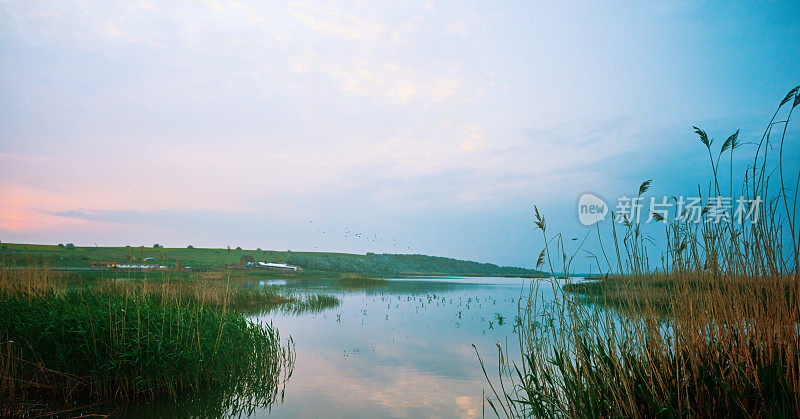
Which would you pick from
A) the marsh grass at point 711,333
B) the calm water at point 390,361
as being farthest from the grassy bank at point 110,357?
the marsh grass at point 711,333

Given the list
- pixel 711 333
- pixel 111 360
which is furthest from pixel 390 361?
pixel 711 333

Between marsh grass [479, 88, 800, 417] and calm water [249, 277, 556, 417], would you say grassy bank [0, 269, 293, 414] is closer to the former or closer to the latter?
calm water [249, 277, 556, 417]

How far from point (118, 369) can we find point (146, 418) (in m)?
1.07

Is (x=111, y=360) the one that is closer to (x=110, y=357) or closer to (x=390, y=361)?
(x=110, y=357)

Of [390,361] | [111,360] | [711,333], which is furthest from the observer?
[390,361]

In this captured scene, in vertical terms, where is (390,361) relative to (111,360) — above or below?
below

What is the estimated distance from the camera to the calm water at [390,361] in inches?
328

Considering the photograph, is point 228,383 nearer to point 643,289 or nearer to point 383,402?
point 383,402

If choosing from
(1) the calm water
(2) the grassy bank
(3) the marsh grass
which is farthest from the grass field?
(3) the marsh grass

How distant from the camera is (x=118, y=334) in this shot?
771 cm

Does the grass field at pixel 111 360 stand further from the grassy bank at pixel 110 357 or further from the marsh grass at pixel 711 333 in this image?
the marsh grass at pixel 711 333

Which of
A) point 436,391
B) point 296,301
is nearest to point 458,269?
point 296,301

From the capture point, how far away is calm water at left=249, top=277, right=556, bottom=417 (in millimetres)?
8336

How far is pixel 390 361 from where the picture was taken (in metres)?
11.9
